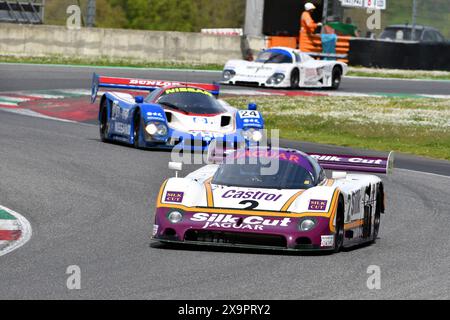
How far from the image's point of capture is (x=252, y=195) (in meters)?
11.2

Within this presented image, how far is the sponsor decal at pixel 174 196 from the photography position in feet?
36.7

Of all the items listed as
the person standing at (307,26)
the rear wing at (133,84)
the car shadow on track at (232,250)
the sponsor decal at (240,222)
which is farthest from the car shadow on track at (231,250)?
the person standing at (307,26)

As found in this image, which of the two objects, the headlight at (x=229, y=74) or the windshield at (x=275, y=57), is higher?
the windshield at (x=275, y=57)

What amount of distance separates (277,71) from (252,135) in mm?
14511

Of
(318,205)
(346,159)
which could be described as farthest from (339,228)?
(346,159)

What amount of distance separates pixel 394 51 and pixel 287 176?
96.8ft

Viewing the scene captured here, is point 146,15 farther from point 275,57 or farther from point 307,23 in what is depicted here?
point 275,57

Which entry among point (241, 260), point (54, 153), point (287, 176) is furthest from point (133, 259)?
point (54, 153)

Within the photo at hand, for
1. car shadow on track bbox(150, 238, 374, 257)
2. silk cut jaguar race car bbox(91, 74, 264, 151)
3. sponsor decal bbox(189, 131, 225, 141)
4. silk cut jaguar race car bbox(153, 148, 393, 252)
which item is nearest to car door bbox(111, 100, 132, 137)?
silk cut jaguar race car bbox(91, 74, 264, 151)

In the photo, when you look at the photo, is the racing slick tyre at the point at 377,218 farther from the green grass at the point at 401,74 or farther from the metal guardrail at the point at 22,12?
the metal guardrail at the point at 22,12

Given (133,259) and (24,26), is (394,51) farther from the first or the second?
(133,259)

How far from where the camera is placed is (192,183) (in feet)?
37.4

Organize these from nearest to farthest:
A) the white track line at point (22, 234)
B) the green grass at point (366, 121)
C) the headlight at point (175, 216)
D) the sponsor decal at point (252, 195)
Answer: the white track line at point (22, 234), the headlight at point (175, 216), the sponsor decal at point (252, 195), the green grass at point (366, 121)

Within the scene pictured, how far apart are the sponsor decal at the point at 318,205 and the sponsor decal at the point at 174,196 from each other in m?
1.20
